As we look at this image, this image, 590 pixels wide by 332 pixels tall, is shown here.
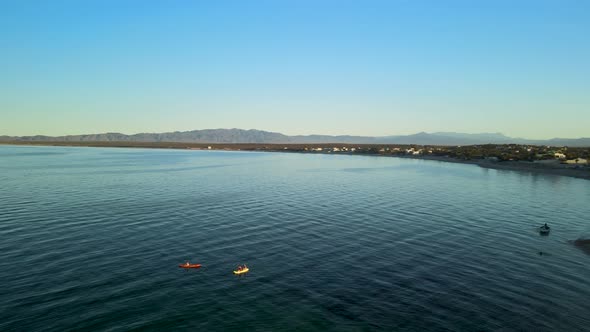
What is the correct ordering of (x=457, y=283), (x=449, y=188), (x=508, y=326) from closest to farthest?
(x=508, y=326) → (x=457, y=283) → (x=449, y=188)

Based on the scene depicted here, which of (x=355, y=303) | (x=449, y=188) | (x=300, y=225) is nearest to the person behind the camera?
(x=355, y=303)

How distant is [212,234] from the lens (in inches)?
1700

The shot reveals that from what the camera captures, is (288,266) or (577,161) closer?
(288,266)

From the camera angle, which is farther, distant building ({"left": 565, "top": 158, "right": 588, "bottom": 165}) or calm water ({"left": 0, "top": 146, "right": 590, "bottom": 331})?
distant building ({"left": 565, "top": 158, "right": 588, "bottom": 165})

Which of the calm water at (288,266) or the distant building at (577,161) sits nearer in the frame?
the calm water at (288,266)

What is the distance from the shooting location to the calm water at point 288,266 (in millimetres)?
23656

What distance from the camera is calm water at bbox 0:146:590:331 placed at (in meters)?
23.7

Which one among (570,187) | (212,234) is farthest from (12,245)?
(570,187)

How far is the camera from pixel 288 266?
32719mm

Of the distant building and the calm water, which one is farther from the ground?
the distant building

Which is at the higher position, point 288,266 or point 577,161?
point 577,161

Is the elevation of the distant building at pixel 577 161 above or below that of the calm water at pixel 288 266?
above

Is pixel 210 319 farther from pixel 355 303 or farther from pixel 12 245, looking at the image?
pixel 12 245

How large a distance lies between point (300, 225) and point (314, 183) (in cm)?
4880
